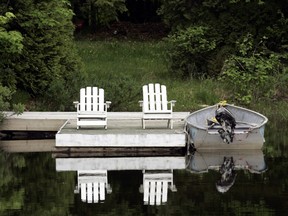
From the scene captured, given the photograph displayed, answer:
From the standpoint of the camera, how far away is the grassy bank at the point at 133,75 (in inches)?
771

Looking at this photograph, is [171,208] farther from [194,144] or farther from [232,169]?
[194,144]

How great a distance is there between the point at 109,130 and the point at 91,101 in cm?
83

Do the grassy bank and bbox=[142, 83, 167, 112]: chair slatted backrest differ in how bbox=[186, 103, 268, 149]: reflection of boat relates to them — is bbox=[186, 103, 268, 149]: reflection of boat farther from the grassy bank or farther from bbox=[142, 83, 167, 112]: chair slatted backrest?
the grassy bank

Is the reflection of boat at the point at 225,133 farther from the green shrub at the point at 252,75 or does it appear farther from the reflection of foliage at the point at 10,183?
the green shrub at the point at 252,75

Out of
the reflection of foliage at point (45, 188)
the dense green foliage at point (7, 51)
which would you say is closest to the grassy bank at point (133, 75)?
the dense green foliage at point (7, 51)

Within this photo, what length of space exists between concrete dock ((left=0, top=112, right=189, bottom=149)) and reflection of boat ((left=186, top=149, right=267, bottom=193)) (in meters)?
0.63

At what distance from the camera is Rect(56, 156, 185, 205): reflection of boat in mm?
12188

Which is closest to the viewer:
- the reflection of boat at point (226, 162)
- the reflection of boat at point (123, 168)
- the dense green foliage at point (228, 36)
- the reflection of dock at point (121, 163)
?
the reflection of boat at point (123, 168)

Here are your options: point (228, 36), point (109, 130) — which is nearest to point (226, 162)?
point (109, 130)

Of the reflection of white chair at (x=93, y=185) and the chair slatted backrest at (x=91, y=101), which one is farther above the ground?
the chair slatted backrest at (x=91, y=101)

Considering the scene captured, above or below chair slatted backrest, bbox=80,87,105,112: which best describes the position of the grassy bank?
above

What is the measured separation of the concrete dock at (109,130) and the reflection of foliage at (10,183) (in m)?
0.96

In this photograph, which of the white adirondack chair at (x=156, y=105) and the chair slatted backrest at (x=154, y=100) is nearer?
the white adirondack chair at (x=156, y=105)

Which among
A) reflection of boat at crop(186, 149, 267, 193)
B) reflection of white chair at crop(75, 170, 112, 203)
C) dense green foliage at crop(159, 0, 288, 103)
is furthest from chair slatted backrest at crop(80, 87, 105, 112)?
dense green foliage at crop(159, 0, 288, 103)
